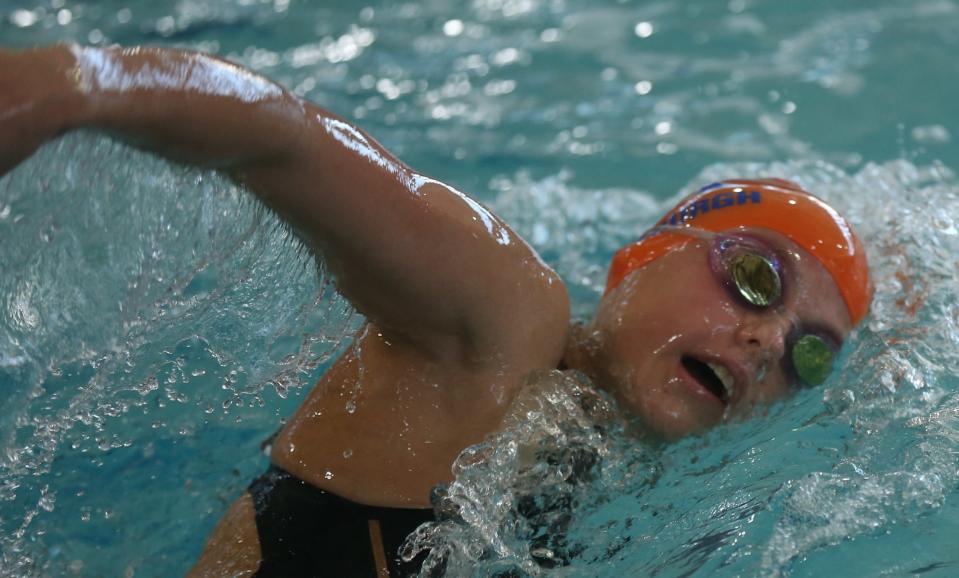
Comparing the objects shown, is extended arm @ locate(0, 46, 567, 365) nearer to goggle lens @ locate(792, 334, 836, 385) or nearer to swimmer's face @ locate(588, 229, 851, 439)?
swimmer's face @ locate(588, 229, 851, 439)

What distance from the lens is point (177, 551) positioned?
2.42 metres

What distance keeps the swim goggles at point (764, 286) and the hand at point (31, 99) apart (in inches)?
55.2

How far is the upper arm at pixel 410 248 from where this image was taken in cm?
148

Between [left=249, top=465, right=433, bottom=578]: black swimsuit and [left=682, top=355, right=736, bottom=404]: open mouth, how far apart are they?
0.64 meters

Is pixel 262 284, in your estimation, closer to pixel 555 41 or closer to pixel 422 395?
pixel 422 395

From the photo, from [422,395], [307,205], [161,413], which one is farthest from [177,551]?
[307,205]

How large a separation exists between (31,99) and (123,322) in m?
0.65

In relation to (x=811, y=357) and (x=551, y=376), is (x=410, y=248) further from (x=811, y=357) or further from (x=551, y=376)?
(x=811, y=357)

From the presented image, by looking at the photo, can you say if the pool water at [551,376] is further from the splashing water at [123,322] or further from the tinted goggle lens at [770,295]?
the tinted goggle lens at [770,295]

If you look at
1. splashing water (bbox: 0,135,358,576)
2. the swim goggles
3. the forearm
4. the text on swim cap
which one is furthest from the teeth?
the forearm

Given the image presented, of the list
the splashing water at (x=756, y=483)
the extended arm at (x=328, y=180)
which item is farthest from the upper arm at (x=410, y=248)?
the splashing water at (x=756, y=483)

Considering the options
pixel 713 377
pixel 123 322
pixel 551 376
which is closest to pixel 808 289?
pixel 713 377

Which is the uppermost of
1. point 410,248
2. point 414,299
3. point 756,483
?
point 410,248

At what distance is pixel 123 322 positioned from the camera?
173 cm
